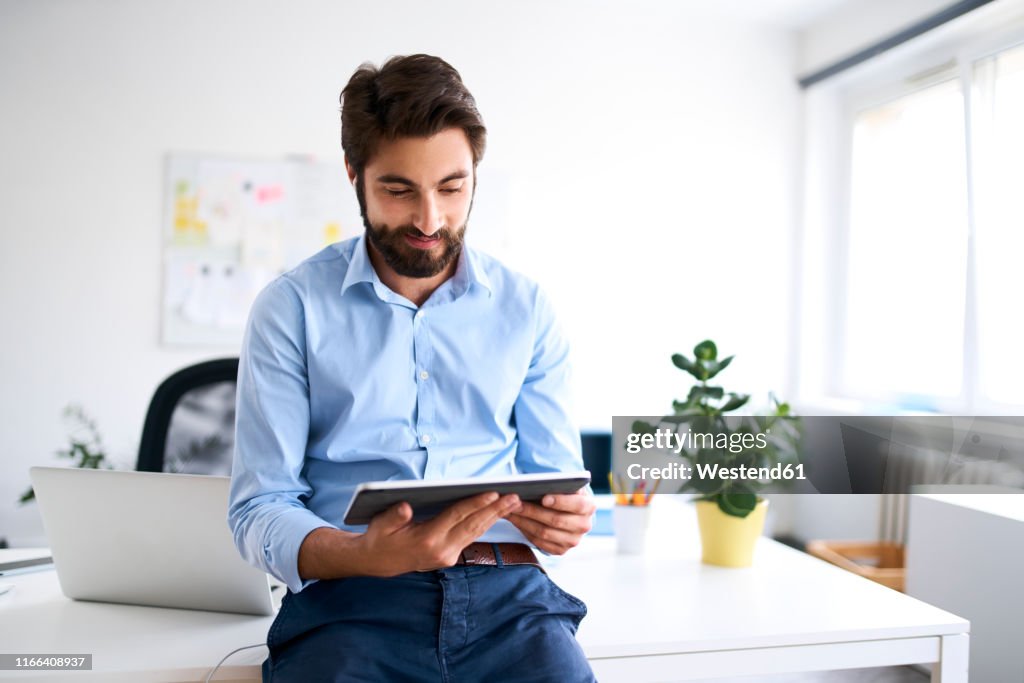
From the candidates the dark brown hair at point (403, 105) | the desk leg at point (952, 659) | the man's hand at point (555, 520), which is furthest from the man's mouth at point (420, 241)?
the desk leg at point (952, 659)

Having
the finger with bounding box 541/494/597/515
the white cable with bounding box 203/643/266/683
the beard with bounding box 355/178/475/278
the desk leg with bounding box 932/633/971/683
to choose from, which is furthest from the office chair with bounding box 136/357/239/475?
the desk leg with bounding box 932/633/971/683

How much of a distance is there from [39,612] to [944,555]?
2.01m

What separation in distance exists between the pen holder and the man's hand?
0.44 metres

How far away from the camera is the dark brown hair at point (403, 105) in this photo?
125 centimetres

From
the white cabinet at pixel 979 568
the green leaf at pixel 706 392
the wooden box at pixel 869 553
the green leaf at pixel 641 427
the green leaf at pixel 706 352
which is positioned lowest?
the wooden box at pixel 869 553

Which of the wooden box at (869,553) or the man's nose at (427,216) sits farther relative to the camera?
the wooden box at (869,553)

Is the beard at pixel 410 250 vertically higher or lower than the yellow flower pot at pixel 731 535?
higher

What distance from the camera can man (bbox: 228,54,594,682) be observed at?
3.41ft

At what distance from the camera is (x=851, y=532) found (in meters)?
3.59

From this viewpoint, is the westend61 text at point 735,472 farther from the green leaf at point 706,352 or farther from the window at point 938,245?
the window at point 938,245

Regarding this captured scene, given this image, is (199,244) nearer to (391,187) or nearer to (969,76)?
(391,187)

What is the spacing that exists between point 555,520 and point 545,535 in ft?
0.15

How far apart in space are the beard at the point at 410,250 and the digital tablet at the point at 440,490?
45 cm

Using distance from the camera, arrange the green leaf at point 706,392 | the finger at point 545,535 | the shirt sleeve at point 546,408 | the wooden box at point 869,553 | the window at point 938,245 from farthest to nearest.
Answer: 1. the wooden box at point 869,553
2. the window at point 938,245
3. the green leaf at point 706,392
4. the shirt sleeve at point 546,408
5. the finger at point 545,535
